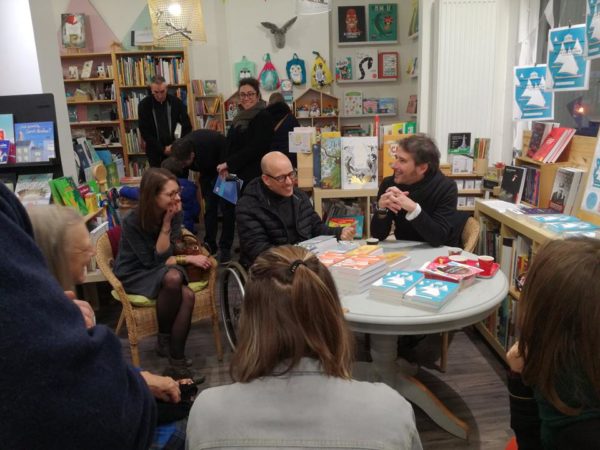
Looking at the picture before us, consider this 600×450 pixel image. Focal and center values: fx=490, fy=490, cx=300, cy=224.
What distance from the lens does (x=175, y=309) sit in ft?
9.11

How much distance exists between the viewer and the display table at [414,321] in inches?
70.8

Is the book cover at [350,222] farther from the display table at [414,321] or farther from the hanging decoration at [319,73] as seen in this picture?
the hanging decoration at [319,73]

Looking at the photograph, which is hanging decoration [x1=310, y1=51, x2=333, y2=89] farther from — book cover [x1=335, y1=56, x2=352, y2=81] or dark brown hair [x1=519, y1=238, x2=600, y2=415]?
dark brown hair [x1=519, y1=238, x2=600, y2=415]

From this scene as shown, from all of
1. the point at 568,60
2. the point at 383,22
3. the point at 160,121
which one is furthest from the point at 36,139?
the point at 383,22

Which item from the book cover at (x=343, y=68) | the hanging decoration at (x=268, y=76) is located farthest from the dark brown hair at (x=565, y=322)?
the book cover at (x=343, y=68)

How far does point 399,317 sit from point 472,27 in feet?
9.36

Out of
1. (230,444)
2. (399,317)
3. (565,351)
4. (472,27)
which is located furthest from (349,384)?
(472,27)

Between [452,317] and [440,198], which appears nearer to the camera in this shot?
[452,317]

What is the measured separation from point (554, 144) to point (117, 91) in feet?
18.1

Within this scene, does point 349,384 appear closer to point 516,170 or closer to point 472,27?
point 516,170

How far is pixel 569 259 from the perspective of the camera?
1120 mm

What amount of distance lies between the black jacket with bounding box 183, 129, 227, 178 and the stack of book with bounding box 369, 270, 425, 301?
3098 millimetres

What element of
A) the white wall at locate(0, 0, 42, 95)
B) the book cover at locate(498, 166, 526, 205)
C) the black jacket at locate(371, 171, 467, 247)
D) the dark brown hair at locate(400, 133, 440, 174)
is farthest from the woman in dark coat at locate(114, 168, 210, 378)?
the book cover at locate(498, 166, 526, 205)

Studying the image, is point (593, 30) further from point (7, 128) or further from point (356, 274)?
point (7, 128)
